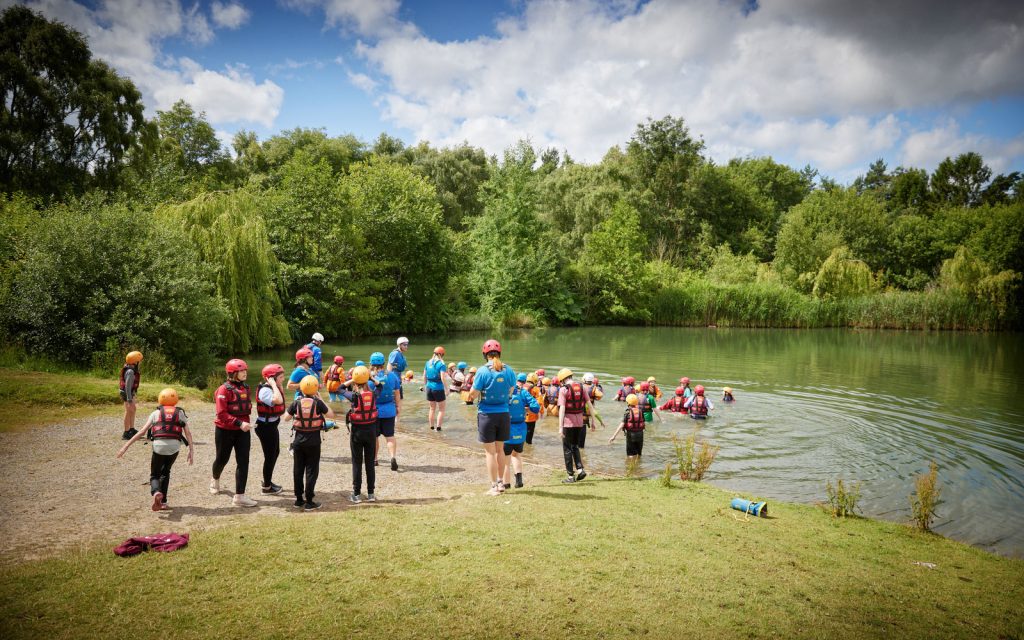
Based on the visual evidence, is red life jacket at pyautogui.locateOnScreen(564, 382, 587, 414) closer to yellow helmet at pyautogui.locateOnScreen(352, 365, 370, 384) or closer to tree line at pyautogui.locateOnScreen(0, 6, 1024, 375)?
yellow helmet at pyautogui.locateOnScreen(352, 365, 370, 384)

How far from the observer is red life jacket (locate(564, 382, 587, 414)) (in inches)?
432

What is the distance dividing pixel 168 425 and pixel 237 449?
3.31ft

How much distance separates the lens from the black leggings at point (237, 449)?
8.85 m

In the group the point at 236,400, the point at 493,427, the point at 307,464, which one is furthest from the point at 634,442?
the point at 236,400

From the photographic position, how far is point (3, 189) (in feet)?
102

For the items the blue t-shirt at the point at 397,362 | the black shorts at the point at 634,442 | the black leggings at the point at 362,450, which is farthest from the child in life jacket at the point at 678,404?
the black leggings at the point at 362,450

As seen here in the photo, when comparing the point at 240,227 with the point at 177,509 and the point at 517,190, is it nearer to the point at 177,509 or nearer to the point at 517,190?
the point at 177,509

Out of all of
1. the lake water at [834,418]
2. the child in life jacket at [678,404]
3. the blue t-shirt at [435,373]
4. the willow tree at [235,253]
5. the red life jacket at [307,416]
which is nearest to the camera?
the red life jacket at [307,416]

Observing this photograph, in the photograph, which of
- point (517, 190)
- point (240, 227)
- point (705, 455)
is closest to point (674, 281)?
point (517, 190)

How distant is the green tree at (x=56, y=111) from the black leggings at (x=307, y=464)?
3159 centimetres

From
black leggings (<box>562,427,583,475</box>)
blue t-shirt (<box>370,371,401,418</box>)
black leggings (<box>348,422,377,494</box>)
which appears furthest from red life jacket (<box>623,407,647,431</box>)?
black leggings (<box>348,422,377,494</box>)

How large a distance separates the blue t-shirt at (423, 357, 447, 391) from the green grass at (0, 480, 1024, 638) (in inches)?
251

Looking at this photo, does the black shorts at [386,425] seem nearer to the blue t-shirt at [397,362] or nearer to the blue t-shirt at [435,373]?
the blue t-shirt at [397,362]

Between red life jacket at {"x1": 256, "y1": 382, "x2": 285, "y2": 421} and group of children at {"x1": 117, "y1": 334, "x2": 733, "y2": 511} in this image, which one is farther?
red life jacket at {"x1": 256, "y1": 382, "x2": 285, "y2": 421}
